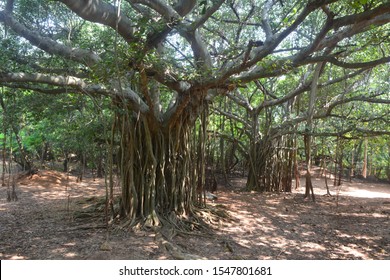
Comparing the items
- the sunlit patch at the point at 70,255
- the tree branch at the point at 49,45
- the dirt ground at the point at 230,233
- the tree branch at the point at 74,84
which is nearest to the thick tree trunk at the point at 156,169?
the tree branch at the point at 74,84

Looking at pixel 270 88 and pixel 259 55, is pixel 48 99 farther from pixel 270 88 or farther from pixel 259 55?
pixel 270 88

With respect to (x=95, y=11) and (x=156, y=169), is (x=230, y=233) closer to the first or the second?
(x=156, y=169)

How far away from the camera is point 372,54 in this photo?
7.80 metres

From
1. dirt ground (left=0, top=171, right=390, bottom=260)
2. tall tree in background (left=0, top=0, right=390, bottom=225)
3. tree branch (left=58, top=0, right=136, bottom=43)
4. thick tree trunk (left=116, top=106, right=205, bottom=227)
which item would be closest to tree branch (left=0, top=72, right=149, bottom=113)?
tall tree in background (left=0, top=0, right=390, bottom=225)

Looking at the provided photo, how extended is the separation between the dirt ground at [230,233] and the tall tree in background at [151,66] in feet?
2.63

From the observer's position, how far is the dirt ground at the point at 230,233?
4.23 meters

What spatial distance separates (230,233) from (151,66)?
2780mm

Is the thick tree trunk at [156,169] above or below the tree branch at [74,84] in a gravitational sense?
below

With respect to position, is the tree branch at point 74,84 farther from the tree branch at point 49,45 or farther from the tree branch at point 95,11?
the tree branch at point 95,11

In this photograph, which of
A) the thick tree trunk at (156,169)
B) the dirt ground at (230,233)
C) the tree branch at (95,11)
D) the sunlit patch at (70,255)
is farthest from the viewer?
the thick tree trunk at (156,169)

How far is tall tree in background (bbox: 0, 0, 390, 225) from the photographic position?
4.24 m

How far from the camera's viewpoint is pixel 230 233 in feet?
17.3

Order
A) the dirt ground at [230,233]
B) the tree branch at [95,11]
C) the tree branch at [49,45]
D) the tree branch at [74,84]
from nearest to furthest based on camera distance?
the tree branch at [95,11] → the dirt ground at [230,233] → the tree branch at [74,84] → the tree branch at [49,45]

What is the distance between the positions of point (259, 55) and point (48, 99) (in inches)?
160
